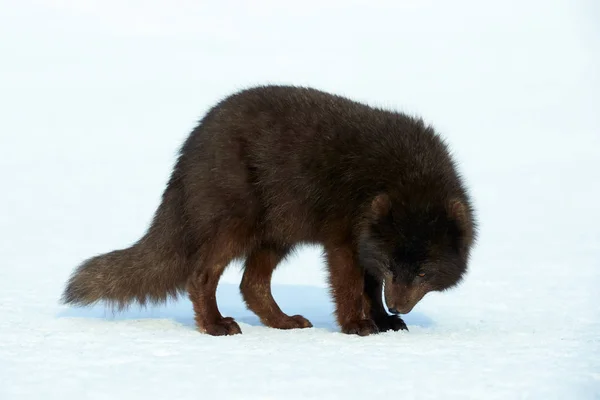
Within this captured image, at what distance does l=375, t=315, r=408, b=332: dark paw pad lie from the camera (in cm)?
830

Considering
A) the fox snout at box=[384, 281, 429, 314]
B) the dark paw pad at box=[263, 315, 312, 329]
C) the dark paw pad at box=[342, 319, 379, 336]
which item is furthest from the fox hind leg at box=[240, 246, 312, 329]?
the fox snout at box=[384, 281, 429, 314]

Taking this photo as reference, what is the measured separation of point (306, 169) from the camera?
798 cm

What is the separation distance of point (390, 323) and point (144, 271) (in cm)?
225

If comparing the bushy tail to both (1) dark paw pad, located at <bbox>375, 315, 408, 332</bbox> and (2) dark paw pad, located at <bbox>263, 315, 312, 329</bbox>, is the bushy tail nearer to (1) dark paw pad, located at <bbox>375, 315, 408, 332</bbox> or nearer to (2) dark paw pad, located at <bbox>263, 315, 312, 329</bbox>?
(2) dark paw pad, located at <bbox>263, 315, 312, 329</bbox>

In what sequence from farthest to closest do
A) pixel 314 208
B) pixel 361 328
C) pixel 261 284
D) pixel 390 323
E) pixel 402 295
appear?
pixel 261 284
pixel 390 323
pixel 314 208
pixel 361 328
pixel 402 295

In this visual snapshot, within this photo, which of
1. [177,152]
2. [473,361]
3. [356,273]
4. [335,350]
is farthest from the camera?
[177,152]

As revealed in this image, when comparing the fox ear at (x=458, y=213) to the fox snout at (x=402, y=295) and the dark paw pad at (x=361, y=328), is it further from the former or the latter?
the dark paw pad at (x=361, y=328)

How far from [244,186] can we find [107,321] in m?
1.75

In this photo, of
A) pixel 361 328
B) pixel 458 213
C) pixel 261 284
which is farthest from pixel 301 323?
pixel 458 213

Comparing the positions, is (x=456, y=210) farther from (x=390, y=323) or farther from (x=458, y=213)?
(x=390, y=323)

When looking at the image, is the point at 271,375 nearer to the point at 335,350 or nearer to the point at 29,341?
the point at 335,350

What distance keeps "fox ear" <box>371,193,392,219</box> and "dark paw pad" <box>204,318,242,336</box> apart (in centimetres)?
152

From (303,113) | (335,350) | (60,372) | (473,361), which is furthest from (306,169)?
(60,372)

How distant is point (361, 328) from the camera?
782cm
